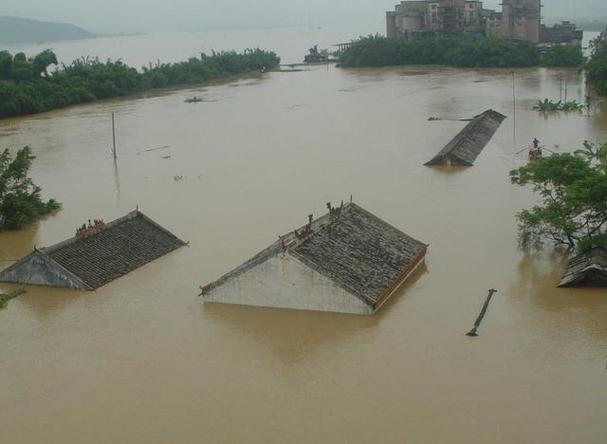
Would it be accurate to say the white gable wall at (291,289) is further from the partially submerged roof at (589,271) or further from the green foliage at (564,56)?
the green foliage at (564,56)

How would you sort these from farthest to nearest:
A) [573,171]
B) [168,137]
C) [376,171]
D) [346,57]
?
[346,57]
[168,137]
[376,171]
[573,171]

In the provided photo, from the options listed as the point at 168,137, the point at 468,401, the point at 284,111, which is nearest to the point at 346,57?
the point at 284,111

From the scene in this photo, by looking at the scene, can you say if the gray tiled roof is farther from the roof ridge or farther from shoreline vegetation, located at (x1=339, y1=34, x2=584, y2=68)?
shoreline vegetation, located at (x1=339, y1=34, x2=584, y2=68)

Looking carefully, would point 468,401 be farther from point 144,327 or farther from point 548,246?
point 548,246

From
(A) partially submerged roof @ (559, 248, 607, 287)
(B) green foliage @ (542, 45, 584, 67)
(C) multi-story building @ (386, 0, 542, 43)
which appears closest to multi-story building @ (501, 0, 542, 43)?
(C) multi-story building @ (386, 0, 542, 43)

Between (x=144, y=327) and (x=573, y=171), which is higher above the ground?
(x=573, y=171)

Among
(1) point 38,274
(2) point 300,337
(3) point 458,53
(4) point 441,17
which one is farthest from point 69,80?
(2) point 300,337

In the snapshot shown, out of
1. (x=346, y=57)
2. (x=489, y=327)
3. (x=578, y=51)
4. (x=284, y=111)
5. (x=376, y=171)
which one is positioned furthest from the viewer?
(x=346, y=57)
